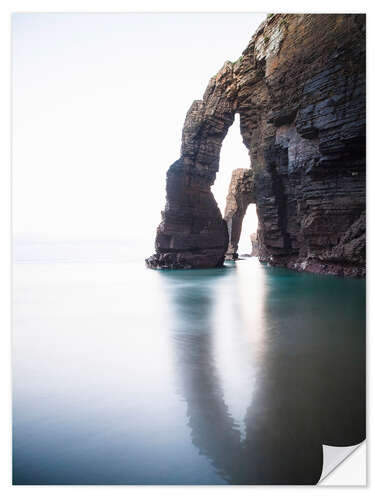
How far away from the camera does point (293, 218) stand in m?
17.1

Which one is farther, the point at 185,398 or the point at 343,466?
the point at 185,398

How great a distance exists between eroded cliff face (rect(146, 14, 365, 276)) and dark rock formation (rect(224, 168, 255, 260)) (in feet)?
49.8

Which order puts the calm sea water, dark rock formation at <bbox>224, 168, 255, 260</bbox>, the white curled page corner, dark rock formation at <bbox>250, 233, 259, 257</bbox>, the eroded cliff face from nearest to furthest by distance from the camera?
the calm sea water < the white curled page corner < the eroded cliff face < dark rock formation at <bbox>224, 168, 255, 260</bbox> < dark rock formation at <bbox>250, 233, 259, 257</bbox>

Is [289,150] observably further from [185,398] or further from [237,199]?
[237,199]

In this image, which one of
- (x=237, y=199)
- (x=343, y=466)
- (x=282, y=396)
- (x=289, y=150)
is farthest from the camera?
(x=237, y=199)

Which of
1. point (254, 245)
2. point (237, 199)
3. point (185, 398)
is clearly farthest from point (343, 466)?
point (254, 245)

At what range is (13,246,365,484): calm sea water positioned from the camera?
2125 millimetres

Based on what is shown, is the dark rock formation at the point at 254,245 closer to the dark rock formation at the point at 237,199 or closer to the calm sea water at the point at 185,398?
the dark rock formation at the point at 237,199

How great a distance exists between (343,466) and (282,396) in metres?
0.65

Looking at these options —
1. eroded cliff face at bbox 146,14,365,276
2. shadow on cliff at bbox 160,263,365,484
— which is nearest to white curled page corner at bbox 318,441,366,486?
shadow on cliff at bbox 160,263,365,484

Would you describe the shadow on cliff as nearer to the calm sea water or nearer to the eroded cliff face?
the calm sea water

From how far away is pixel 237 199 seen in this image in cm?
3719

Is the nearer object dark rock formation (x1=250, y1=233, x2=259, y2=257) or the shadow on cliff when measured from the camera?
the shadow on cliff

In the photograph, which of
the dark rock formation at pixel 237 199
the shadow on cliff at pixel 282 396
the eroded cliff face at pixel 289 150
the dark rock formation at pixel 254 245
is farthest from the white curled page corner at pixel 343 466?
the dark rock formation at pixel 254 245
